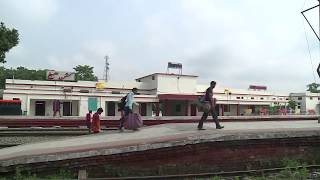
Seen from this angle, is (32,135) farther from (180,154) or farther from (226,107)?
(226,107)

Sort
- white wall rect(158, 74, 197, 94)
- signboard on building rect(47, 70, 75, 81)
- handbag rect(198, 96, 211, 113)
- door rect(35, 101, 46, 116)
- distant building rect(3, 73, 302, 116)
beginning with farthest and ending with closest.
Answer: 1. signboard on building rect(47, 70, 75, 81)
2. white wall rect(158, 74, 197, 94)
3. door rect(35, 101, 46, 116)
4. distant building rect(3, 73, 302, 116)
5. handbag rect(198, 96, 211, 113)

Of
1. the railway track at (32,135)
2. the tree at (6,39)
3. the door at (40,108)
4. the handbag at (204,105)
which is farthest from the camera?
the door at (40,108)

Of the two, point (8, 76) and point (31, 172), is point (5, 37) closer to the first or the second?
point (31, 172)

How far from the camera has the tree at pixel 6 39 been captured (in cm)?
2994

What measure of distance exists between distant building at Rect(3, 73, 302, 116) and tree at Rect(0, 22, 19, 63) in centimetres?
1460

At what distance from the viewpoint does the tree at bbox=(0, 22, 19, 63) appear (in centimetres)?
2994

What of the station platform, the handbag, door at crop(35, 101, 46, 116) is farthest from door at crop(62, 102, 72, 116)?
the station platform

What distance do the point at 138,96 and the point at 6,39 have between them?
2252 centimetres

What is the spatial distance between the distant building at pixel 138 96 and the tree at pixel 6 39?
14598 mm

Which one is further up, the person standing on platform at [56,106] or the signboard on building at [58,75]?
the signboard on building at [58,75]

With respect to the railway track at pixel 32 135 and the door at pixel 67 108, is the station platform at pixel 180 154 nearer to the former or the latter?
the railway track at pixel 32 135

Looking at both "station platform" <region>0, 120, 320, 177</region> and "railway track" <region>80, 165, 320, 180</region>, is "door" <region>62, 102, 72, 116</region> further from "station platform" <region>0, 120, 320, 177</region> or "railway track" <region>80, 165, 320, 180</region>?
"railway track" <region>80, 165, 320, 180</region>

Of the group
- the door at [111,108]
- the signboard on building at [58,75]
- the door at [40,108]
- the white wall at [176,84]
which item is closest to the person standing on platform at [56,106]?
the door at [40,108]

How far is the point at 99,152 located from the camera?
911 cm
